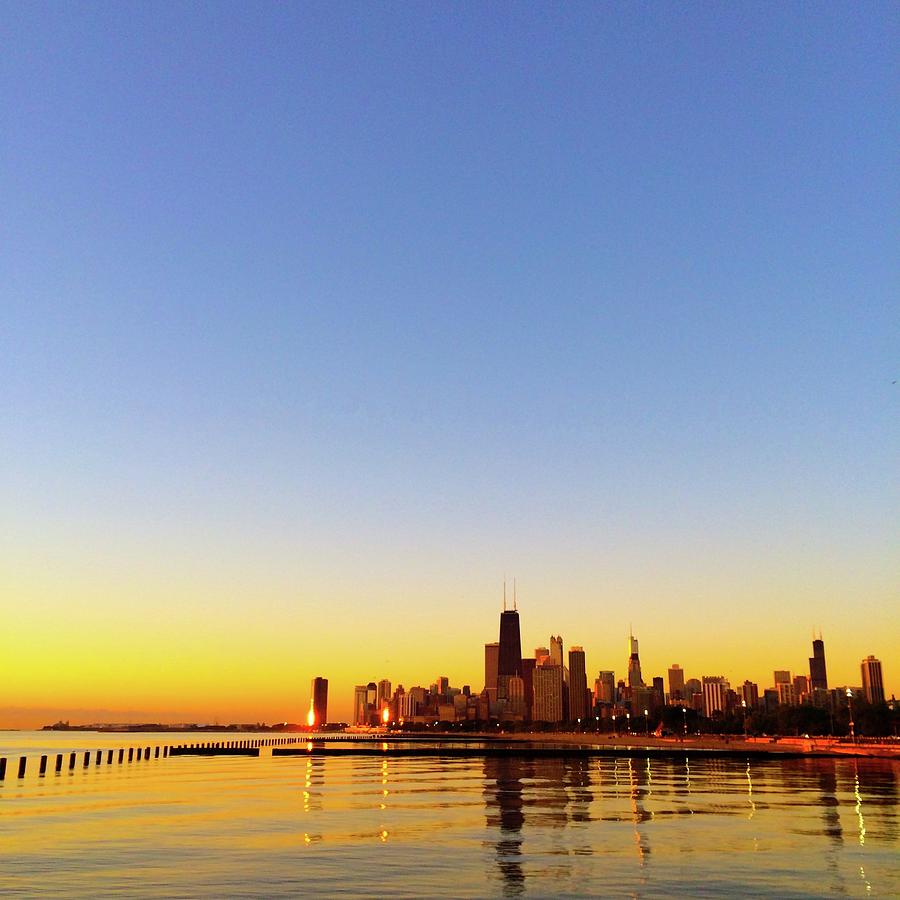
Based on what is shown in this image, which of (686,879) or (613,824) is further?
(613,824)

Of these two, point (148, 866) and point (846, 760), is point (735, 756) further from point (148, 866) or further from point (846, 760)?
point (148, 866)

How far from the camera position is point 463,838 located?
42.3 metres

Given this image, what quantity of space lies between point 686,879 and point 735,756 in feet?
328

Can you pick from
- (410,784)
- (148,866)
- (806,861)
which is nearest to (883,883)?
(806,861)

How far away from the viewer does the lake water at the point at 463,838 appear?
3155 centimetres

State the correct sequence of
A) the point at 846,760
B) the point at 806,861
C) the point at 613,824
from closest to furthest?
1. the point at 806,861
2. the point at 613,824
3. the point at 846,760

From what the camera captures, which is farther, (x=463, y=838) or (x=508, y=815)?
(x=508, y=815)

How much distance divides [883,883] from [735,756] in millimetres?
99512

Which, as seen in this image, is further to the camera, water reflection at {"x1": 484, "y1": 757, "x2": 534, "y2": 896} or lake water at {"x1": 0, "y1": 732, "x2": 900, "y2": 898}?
water reflection at {"x1": 484, "y1": 757, "x2": 534, "y2": 896}

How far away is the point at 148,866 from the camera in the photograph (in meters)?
36.0

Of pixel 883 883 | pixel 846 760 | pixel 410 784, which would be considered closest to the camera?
pixel 883 883

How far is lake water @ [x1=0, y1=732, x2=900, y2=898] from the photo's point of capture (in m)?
31.5

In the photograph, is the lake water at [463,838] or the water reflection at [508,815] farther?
the water reflection at [508,815]

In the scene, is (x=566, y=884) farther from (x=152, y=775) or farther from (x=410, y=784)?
(x=152, y=775)
